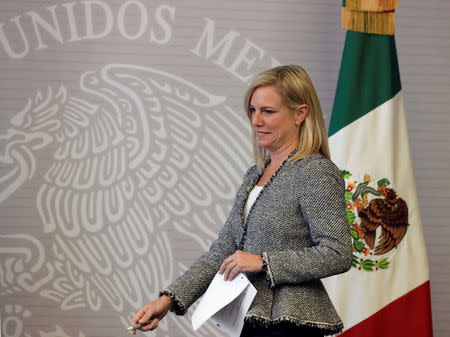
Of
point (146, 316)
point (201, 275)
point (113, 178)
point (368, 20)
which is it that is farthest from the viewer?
point (113, 178)

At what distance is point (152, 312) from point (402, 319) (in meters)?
1.44

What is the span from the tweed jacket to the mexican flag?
1.17 meters

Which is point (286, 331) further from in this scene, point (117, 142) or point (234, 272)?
point (117, 142)

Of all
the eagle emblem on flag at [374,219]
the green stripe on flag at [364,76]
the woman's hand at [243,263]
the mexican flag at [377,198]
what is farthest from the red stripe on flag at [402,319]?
the woman's hand at [243,263]

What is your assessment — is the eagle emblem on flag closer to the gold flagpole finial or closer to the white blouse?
the gold flagpole finial

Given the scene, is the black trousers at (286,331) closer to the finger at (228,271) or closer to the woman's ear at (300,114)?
the finger at (228,271)

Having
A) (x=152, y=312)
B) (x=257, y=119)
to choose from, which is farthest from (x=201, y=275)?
(x=257, y=119)

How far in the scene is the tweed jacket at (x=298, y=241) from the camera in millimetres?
1490

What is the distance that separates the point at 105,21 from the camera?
303cm

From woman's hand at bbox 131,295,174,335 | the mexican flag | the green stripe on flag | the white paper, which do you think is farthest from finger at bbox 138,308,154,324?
the green stripe on flag

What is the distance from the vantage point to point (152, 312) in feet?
5.36

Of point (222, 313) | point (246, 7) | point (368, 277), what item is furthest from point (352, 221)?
point (222, 313)

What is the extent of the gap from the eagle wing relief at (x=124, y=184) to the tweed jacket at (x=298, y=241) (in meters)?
1.44

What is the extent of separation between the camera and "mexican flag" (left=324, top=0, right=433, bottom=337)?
8.95ft
